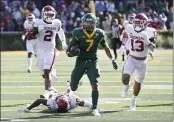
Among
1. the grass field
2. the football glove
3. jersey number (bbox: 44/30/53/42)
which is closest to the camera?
the grass field

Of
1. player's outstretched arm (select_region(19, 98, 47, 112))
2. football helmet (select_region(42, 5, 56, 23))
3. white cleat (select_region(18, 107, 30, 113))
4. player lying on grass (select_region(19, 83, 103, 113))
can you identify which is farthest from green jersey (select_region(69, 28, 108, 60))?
football helmet (select_region(42, 5, 56, 23))

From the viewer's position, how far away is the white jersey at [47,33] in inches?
463

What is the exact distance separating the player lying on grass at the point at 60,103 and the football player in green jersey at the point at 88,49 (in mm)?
352

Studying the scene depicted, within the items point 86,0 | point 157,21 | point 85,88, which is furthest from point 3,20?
point 85,88

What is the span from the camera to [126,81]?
37.1ft

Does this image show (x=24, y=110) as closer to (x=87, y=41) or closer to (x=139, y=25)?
(x=87, y=41)

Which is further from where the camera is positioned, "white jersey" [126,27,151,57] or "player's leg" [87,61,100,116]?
"white jersey" [126,27,151,57]

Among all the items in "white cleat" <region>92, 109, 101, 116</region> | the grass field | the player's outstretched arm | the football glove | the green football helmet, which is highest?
the green football helmet

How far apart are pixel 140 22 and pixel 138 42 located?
1.23 feet

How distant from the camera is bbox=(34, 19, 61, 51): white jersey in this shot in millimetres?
11758

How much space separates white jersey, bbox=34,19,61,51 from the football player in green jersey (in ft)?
6.24

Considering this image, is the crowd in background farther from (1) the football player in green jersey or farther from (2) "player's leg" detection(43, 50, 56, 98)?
(1) the football player in green jersey

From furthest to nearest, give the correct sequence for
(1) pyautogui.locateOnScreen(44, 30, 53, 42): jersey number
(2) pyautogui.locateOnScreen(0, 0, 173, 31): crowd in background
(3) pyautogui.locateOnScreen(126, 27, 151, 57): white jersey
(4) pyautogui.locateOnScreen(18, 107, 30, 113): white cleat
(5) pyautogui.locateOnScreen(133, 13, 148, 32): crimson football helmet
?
(2) pyautogui.locateOnScreen(0, 0, 173, 31): crowd in background
(1) pyautogui.locateOnScreen(44, 30, 53, 42): jersey number
(3) pyautogui.locateOnScreen(126, 27, 151, 57): white jersey
(5) pyautogui.locateOnScreen(133, 13, 148, 32): crimson football helmet
(4) pyautogui.locateOnScreen(18, 107, 30, 113): white cleat

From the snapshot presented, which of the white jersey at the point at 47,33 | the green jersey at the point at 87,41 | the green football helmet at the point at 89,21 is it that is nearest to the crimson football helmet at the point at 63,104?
the green jersey at the point at 87,41
